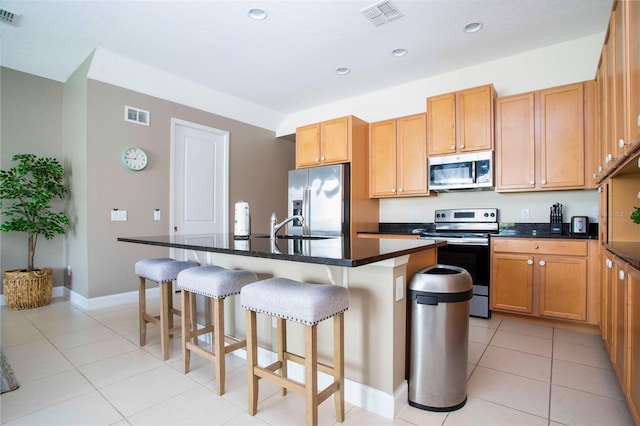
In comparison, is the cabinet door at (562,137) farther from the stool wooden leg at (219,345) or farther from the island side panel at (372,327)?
the stool wooden leg at (219,345)

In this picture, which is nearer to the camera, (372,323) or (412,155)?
(372,323)

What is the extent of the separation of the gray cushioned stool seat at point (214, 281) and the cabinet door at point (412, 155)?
2558 mm

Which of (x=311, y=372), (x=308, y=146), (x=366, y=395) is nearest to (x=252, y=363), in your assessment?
(x=311, y=372)

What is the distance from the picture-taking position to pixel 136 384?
197 cm

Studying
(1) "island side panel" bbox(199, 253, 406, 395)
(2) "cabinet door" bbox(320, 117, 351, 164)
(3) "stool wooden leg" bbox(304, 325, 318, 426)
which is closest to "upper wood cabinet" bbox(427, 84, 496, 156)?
A: (2) "cabinet door" bbox(320, 117, 351, 164)

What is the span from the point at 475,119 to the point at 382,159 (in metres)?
1.22

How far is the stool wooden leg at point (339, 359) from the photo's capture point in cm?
157

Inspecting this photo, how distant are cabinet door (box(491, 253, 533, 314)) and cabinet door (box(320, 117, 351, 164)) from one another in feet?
6.96

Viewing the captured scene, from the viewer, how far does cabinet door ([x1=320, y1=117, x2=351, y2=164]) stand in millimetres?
4215

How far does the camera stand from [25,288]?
3508 mm

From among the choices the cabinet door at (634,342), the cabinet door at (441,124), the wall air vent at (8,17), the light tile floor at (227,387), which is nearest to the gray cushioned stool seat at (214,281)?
the light tile floor at (227,387)

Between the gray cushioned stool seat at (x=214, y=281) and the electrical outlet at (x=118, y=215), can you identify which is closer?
the gray cushioned stool seat at (x=214, y=281)

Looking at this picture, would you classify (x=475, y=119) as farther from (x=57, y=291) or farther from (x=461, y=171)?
(x=57, y=291)

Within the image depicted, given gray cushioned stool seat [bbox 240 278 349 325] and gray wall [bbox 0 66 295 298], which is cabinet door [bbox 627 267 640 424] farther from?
gray wall [bbox 0 66 295 298]
